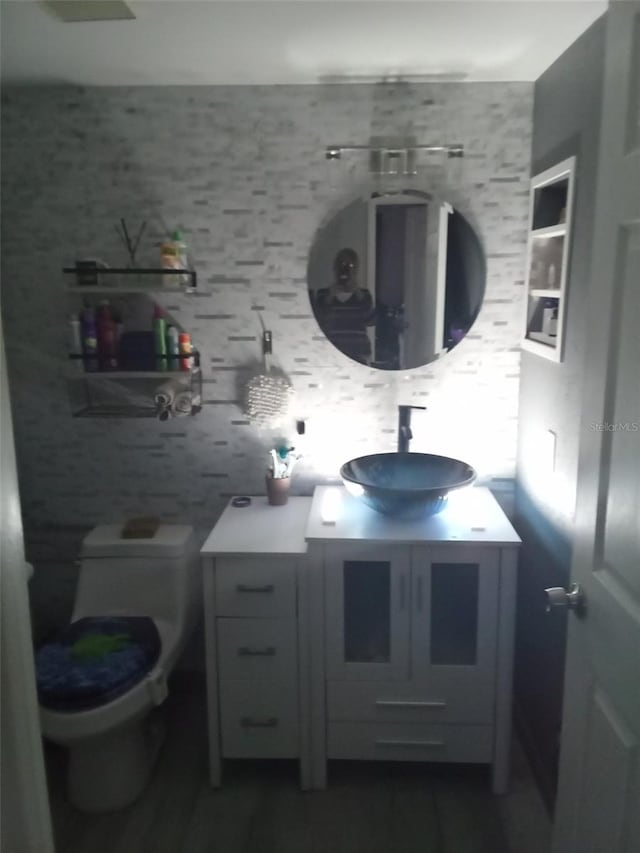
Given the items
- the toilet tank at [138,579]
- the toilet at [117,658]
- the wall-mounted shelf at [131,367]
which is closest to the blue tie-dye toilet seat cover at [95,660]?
the toilet at [117,658]

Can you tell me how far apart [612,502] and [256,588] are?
1123 mm

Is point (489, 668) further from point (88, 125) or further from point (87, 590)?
point (88, 125)

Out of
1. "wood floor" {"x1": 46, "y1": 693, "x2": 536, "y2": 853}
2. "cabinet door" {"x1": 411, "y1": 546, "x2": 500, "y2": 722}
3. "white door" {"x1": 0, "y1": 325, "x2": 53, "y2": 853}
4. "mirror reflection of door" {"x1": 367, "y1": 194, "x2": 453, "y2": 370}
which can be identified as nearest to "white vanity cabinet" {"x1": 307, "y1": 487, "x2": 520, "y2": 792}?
"cabinet door" {"x1": 411, "y1": 546, "x2": 500, "y2": 722}

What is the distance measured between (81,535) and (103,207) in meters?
1.17

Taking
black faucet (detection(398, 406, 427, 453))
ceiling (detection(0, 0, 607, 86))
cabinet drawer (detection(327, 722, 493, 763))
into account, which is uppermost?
ceiling (detection(0, 0, 607, 86))

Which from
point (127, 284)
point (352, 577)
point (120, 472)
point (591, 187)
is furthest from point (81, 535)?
point (591, 187)

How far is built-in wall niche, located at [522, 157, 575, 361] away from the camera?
1835 millimetres

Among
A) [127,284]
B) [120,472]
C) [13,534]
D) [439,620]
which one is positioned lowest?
[439,620]

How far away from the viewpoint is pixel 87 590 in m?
2.29

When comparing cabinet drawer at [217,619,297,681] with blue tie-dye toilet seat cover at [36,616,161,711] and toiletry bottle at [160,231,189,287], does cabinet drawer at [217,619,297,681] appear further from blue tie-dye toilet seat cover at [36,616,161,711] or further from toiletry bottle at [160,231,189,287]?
toiletry bottle at [160,231,189,287]

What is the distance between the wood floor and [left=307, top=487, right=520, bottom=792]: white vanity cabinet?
0.11 meters

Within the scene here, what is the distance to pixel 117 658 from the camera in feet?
6.37

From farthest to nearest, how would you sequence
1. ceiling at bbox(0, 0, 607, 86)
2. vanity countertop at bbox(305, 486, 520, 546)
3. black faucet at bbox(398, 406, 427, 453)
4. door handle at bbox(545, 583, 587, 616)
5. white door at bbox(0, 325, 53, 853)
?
1. black faucet at bbox(398, 406, 427, 453)
2. vanity countertop at bbox(305, 486, 520, 546)
3. ceiling at bbox(0, 0, 607, 86)
4. door handle at bbox(545, 583, 587, 616)
5. white door at bbox(0, 325, 53, 853)

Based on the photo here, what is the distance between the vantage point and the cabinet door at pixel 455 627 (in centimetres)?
195
